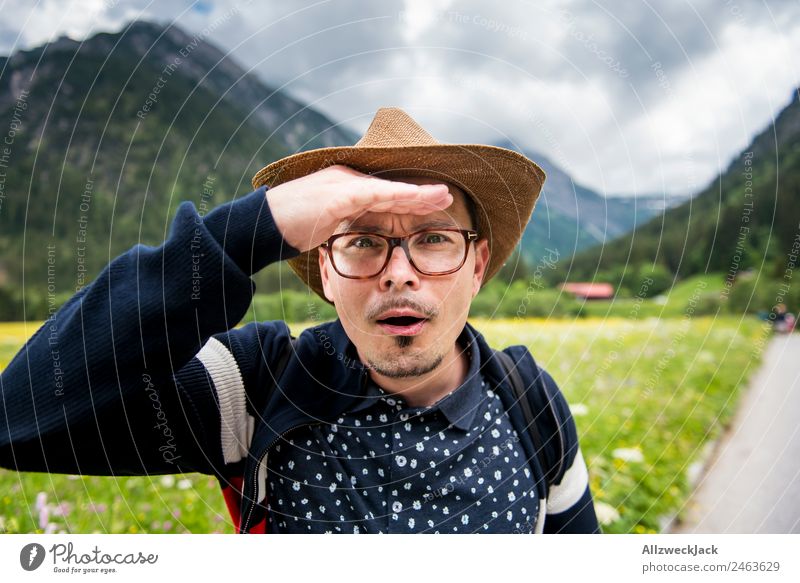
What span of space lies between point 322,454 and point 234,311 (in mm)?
377

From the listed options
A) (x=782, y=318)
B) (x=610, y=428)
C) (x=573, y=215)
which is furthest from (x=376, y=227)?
(x=610, y=428)

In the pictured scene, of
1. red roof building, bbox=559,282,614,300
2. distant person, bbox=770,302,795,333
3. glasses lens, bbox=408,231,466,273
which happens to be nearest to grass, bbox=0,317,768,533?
distant person, bbox=770,302,795,333

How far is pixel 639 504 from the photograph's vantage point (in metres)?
1.95

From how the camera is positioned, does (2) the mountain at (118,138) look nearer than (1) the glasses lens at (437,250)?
No

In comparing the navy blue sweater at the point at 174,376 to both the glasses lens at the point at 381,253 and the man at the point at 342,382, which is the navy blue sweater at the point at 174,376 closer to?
the man at the point at 342,382

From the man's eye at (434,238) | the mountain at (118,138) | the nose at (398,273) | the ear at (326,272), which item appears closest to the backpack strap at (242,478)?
the ear at (326,272)

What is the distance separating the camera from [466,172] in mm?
1144

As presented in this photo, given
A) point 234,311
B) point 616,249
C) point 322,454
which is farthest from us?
point 616,249

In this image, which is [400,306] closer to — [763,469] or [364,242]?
[364,242]

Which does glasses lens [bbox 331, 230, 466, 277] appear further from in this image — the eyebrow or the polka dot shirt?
the polka dot shirt

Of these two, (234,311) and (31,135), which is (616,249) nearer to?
(234,311)

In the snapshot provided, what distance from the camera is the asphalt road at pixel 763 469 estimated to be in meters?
1.45

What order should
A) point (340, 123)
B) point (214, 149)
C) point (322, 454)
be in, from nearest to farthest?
point (322, 454)
point (340, 123)
point (214, 149)
